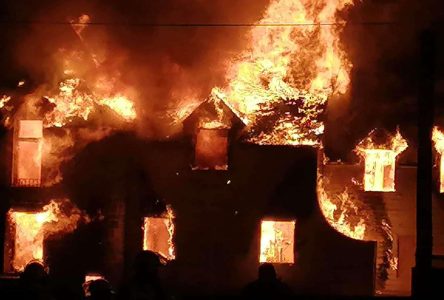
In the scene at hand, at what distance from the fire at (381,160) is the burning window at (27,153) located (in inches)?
398

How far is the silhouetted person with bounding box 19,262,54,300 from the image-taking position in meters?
8.60

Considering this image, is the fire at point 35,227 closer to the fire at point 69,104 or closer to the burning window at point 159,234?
the burning window at point 159,234

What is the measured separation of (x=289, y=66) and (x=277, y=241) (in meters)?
5.77

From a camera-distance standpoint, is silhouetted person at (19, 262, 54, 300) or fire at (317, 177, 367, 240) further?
fire at (317, 177, 367, 240)

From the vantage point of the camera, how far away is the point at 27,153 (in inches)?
765

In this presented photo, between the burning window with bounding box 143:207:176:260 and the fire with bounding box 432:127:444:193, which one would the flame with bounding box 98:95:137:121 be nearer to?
the burning window with bounding box 143:207:176:260

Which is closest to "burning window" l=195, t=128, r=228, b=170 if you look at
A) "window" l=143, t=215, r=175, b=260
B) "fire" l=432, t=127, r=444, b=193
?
"window" l=143, t=215, r=175, b=260

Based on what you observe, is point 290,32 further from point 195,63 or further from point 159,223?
point 159,223

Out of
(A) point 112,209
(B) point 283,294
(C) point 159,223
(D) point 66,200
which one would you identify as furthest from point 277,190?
(B) point 283,294

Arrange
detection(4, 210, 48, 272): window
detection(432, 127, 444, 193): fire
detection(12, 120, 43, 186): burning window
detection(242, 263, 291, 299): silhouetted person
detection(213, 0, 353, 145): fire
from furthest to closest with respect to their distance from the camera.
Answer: detection(432, 127, 444, 193): fire
detection(213, 0, 353, 145): fire
detection(12, 120, 43, 186): burning window
detection(4, 210, 48, 272): window
detection(242, 263, 291, 299): silhouetted person

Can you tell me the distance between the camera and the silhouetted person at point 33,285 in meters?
8.60

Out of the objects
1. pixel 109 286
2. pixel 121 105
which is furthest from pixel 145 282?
pixel 121 105

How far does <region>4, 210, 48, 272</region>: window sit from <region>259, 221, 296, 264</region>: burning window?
6.50 m

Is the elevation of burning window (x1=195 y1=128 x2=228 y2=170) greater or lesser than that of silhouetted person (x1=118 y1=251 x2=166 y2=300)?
greater
